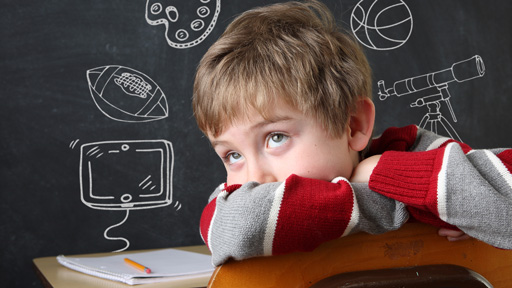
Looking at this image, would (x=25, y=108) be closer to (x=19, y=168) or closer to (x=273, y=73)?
(x=19, y=168)

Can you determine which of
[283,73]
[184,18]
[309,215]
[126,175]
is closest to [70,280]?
[126,175]

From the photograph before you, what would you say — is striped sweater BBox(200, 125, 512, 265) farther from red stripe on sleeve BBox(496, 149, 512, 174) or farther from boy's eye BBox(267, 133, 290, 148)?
boy's eye BBox(267, 133, 290, 148)

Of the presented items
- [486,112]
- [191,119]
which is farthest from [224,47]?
[486,112]

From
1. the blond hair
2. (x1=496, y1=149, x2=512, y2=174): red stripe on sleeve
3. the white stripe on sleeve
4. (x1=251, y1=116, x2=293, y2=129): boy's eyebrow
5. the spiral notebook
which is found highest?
the blond hair

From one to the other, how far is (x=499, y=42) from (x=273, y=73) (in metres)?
1.81

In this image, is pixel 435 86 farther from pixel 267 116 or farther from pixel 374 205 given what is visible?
pixel 374 205

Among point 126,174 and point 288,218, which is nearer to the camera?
point 288,218

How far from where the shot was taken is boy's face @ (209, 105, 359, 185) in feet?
2.63

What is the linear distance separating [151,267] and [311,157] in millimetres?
658

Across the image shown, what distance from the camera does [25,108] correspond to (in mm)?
1588

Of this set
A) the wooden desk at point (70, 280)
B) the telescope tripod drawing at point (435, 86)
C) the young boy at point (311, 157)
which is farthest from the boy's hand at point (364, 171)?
the telescope tripod drawing at point (435, 86)

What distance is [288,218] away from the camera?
55 centimetres

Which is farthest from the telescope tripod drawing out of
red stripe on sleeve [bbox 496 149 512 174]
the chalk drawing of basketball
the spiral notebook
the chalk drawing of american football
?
A: red stripe on sleeve [bbox 496 149 512 174]

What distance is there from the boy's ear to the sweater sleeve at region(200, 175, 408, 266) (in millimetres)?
285
